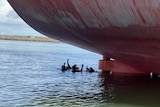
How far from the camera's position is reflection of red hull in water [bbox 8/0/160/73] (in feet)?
34.3

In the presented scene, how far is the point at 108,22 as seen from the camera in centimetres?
1134

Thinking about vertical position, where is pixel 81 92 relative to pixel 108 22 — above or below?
below

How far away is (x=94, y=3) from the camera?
1075 cm

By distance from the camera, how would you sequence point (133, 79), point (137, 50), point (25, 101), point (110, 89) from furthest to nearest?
point (133, 79) → point (110, 89) → point (137, 50) → point (25, 101)

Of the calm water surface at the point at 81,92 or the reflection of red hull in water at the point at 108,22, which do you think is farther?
the calm water surface at the point at 81,92

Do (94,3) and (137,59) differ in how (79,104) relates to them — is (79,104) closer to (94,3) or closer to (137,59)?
(94,3)

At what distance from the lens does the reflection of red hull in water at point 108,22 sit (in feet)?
34.3

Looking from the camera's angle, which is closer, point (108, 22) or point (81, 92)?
point (108, 22)

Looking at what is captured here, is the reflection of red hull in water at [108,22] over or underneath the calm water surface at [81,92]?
over

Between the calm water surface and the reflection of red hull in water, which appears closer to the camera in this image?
the reflection of red hull in water

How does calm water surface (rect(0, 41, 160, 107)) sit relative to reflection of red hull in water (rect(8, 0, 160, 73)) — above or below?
below

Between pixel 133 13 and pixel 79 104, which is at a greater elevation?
pixel 133 13

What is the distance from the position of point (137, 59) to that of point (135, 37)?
8.97 ft

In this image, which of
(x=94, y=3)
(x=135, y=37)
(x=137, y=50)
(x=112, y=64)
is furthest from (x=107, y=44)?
(x=112, y=64)
